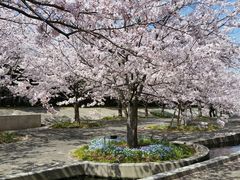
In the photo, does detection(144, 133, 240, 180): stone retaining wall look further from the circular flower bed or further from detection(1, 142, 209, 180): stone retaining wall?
the circular flower bed

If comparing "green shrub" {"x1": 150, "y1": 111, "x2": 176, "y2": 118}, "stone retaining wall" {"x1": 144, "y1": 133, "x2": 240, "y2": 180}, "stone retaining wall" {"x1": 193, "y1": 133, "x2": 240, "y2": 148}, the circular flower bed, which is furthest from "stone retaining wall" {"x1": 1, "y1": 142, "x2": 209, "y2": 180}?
"green shrub" {"x1": 150, "y1": 111, "x2": 176, "y2": 118}

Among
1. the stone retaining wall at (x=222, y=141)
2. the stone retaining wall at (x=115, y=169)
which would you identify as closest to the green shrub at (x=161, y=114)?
the stone retaining wall at (x=222, y=141)

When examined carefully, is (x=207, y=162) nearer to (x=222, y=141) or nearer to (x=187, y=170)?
(x=187, y=170)

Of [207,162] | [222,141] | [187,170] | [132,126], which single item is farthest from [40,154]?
[222,141]

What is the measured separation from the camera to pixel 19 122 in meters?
21.6

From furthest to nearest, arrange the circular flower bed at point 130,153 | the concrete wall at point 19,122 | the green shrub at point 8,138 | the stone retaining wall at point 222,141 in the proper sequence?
the concrete wall at point 19,122 < the stone retaining wall at point 222,141 < the green shrub at point 8,138 < the circular flower bed at point 130,153

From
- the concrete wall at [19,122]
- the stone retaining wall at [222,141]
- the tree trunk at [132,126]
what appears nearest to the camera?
the tree trunk at [132,126]

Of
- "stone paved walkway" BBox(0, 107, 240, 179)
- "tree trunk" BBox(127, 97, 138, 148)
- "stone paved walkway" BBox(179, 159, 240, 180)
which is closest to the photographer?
"stone paved walkway" BBox(179, 159, 240, 180)

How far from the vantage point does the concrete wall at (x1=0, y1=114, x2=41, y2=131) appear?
20614 millimetres

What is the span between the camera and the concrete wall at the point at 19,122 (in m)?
20.6

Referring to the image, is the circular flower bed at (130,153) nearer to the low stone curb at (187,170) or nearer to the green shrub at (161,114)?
the low stone curb at (187,170)

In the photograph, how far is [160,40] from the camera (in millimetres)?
11320

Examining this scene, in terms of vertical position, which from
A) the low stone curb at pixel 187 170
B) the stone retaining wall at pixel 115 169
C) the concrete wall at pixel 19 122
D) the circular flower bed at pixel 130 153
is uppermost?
the concrete wall at pixel 19 122

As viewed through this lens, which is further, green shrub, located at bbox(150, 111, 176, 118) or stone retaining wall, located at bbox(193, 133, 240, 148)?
green shrub, located at bbox(150, 111, 176, 118)
